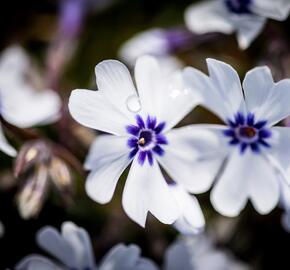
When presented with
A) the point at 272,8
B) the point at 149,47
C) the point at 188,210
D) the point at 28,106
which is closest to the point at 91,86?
the point at 149,47

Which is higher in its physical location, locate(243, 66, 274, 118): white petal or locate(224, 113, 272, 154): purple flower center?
locate(243, 66, 274, 118): white petal

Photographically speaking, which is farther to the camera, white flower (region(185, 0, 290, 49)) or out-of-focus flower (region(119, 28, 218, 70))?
out-of-focus flower (region(119, 28, 218, 70))

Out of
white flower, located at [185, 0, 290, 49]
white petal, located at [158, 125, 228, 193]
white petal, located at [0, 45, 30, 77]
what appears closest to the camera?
white petal, located at [158, 125, 228, 193]

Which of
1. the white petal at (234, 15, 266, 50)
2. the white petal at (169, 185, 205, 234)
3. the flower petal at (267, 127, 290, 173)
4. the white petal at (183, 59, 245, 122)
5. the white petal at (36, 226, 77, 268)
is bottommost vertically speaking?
the white petal at (36, 226, 77, 268)

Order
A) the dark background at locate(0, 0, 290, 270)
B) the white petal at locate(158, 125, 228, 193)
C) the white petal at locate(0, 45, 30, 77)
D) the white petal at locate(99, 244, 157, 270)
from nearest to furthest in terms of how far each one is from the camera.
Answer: the white petal at locate(158, 125, 228, 193)
the white petal at locate(99, 244, 157, 270)
the dark background at locate(0, 0, 290, 270)
the white petal at locate(0, 45, 30, 77)

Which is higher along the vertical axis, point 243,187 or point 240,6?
point 240,6

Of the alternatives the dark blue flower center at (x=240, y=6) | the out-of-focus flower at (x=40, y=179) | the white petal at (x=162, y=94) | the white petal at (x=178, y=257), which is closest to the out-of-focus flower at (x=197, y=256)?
the white petal at (x=178, y=257)

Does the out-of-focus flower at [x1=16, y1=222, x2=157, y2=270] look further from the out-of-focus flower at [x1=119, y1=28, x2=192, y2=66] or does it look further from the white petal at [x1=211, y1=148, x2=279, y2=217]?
the out-of-focus flower at [x1=119, y1=28, x2=192, y2=66]

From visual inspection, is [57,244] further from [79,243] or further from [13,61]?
[13,61]

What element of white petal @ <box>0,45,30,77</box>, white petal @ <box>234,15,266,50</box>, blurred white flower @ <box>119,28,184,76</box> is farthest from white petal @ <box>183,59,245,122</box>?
white petal @ <box>0,45,30,77</box>
